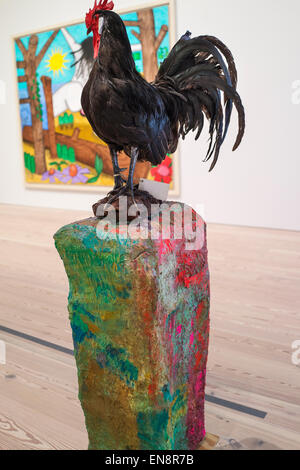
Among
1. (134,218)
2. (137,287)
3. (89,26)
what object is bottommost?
(137,287)

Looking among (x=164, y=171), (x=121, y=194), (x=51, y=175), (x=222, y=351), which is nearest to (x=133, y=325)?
(x=121, y=194)

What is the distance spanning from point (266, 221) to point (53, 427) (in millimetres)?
2775

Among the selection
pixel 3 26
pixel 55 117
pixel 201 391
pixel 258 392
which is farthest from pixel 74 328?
pixel 3 26

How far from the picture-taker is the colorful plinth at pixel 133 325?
1066 millimetres

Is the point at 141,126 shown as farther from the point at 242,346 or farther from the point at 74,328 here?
the point at 242,346

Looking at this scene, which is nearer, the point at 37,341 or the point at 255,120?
the point at 37,341

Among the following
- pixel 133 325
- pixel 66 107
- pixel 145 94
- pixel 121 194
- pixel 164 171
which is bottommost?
pixel 133 325

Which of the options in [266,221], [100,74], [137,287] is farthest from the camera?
[266,221]

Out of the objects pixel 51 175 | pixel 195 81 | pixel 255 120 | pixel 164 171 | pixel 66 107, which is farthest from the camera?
pixel 51 175

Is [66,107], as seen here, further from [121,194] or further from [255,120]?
[121,194]

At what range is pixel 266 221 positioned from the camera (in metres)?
3.76

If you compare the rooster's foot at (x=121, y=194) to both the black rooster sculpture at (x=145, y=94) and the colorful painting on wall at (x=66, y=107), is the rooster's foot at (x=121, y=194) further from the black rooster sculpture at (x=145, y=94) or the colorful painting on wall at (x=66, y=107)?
the colorful painting on wall at (x=66, y=107)

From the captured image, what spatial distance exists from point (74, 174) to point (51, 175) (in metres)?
0.36

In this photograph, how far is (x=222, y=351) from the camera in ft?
6.42
